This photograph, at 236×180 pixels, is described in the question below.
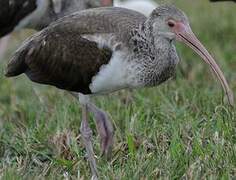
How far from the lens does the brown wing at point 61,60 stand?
232 inches

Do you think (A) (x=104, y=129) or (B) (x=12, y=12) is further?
(B) (x=12, y=12)

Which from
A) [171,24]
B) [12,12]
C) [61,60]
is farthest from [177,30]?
[12,12]

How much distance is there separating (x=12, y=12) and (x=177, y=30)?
2.53 meters

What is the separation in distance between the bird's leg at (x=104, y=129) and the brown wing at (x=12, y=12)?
1700mm

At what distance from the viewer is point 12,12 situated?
7.94m

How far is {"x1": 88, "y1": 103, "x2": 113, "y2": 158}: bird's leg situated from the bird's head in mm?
864

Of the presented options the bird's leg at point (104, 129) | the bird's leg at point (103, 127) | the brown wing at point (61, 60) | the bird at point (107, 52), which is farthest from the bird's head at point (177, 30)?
the bird's leg at point (104, 129)

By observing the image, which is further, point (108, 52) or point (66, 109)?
point (66, 109)

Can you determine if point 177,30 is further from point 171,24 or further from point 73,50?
point 73,50

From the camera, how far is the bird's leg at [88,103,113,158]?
20.5 feet

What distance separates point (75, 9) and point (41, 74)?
2.22 meters

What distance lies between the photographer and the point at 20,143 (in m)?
6.57

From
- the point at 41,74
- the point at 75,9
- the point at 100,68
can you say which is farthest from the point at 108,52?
the point at 75,9

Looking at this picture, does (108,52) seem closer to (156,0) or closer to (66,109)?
(66,109)
